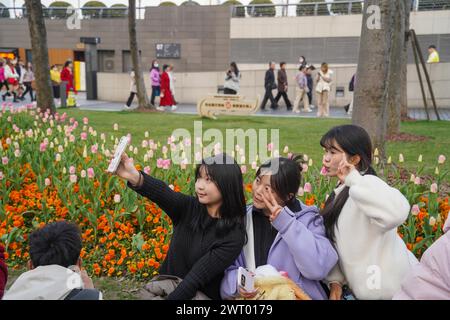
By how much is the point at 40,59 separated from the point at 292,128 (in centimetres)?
576

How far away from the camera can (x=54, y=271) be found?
7.02 ft

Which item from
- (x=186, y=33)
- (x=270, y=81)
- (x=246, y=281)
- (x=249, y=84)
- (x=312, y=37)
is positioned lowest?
(x=246, y=281)

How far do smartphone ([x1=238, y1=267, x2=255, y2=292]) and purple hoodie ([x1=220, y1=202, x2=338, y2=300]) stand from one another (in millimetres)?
185

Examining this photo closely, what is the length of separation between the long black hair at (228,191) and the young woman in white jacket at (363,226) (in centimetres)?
46

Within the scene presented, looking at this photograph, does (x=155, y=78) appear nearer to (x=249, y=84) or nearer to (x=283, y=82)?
(x=249, y=84)

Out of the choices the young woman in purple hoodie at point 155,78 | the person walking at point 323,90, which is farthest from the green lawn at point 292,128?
the young woman in purple hoodie at point 155,78

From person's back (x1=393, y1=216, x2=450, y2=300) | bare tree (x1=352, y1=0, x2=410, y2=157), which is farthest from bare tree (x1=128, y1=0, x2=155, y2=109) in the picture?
person's back (x1=393, y1=216, x2=450, y2=300)

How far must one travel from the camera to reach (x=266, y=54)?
79.6ft

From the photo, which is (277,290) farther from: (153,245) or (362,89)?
(362,89)

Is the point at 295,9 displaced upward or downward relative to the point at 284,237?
upward

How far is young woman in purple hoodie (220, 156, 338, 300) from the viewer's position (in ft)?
7.76

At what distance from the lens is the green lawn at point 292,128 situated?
25.6 ft

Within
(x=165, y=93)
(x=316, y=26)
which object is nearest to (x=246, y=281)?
(x=165, y=93)

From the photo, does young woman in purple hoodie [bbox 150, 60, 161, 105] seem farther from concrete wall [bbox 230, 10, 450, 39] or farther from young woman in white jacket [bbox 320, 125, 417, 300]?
young woman in white jacket [bbox 320, 125, 417, 300]
